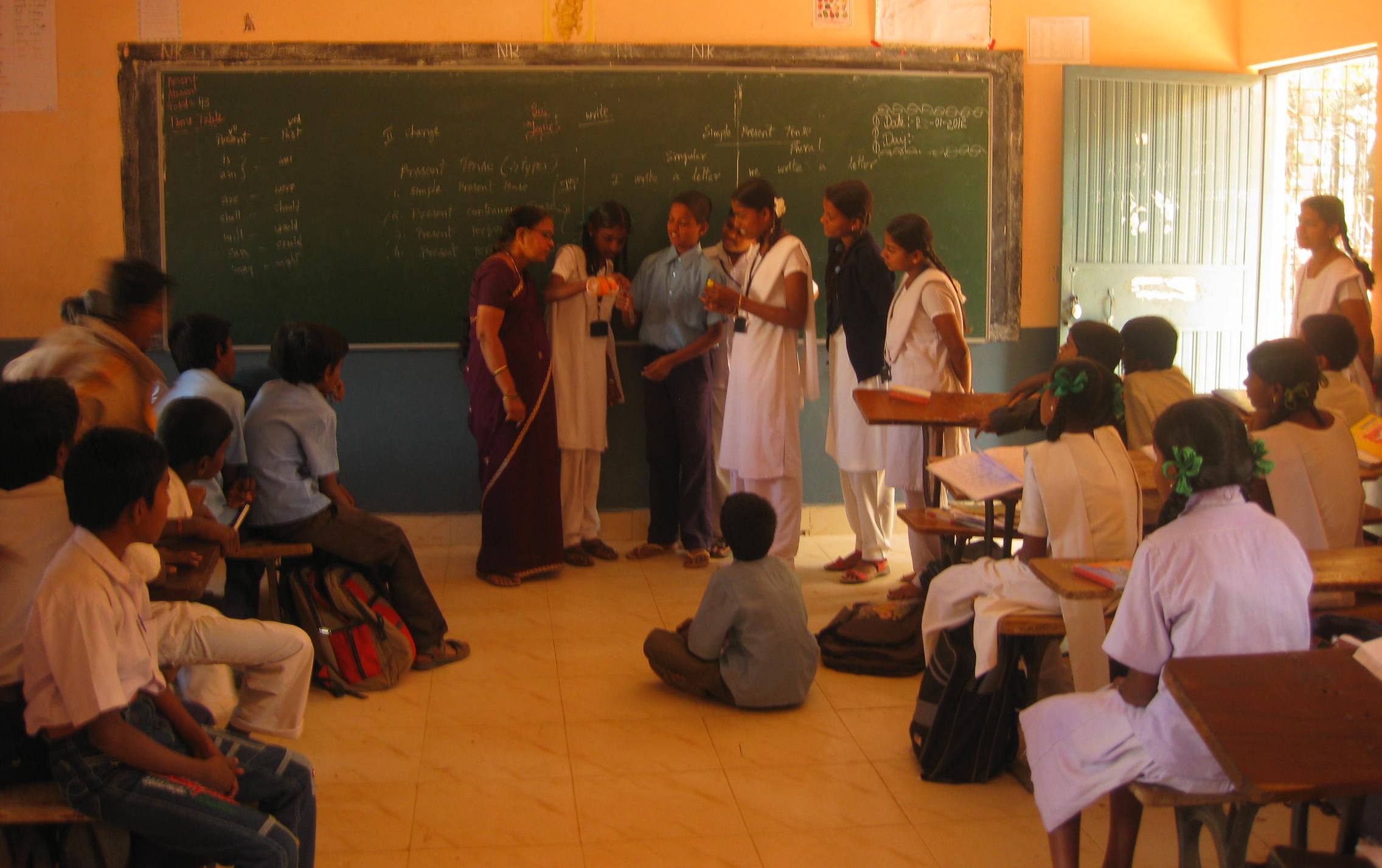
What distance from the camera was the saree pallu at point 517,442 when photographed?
202 inches

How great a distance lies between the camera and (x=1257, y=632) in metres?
2.19

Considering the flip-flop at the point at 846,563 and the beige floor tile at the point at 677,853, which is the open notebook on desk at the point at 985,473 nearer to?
the beige floor tile at the point at 677,853

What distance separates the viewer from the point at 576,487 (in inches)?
224

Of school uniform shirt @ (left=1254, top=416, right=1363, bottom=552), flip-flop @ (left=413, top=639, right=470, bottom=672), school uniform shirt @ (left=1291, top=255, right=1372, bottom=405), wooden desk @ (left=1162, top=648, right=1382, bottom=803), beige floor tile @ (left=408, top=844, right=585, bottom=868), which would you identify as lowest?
beige floor tile @ (left=408, top=844, right=585, bottom=868)

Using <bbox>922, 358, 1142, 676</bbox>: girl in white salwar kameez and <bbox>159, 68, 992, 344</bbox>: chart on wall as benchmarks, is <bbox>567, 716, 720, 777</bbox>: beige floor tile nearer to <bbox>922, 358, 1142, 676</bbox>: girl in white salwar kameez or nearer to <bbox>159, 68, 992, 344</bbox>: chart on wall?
<bbox>922, 358, 1142, 676</bbox>: girl in white salwar kameez

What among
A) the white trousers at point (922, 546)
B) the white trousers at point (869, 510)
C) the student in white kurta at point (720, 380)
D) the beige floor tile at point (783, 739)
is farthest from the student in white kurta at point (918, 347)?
the beige floor tile at point (783, 739)

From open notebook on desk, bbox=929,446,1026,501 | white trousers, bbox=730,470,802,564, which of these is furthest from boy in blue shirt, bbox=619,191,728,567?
open notebook on desk, bbox=929,446,1026,501

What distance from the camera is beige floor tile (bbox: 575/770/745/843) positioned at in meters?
3.06

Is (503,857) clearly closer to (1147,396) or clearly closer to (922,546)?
(922,546)

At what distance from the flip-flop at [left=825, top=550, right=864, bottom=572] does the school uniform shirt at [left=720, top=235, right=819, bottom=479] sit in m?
0.51

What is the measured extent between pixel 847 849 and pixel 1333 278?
138 inches

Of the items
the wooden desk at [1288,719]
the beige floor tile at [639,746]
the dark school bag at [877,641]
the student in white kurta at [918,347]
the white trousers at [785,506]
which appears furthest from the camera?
the white trousers at [785,506]

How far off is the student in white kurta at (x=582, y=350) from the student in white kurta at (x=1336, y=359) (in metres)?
2.77

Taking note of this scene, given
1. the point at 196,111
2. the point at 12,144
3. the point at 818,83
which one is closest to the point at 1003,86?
the point at 818,83
